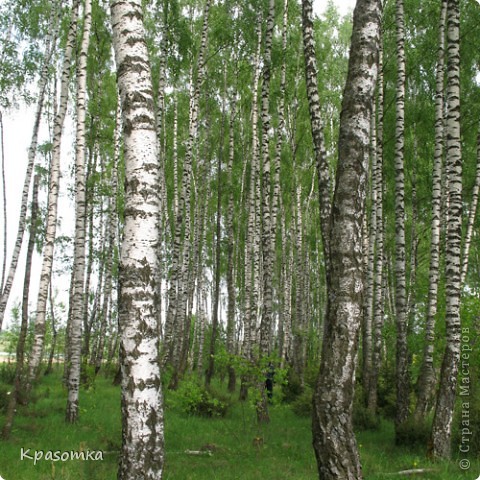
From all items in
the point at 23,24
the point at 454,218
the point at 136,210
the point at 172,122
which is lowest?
the point at 136,210

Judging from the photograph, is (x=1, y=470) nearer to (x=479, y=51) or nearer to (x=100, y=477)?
(x=100, y=477)

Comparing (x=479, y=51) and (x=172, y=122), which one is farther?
(x=172, y=122)

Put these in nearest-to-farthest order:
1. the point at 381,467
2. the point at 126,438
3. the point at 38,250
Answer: the point at 126,438
the point at 381,467
the point at 38,250

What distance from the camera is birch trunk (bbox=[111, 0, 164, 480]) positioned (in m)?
3.28

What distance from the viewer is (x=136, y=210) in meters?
3.55

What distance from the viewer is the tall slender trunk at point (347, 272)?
12.7 feet

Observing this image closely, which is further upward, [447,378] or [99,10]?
[99,10]

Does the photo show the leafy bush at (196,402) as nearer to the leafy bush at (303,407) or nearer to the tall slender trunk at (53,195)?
the leafy bush at (303,407)

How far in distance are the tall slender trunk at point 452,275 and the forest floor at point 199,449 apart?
506 millimetres

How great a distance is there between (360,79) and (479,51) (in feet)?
31.1

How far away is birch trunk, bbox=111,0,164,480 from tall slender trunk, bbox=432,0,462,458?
4813 millimetres

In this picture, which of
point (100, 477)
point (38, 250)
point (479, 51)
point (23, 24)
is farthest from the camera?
point (38, 250)

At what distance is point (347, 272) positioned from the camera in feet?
13.5

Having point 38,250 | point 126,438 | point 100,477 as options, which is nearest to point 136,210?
point 126,438
